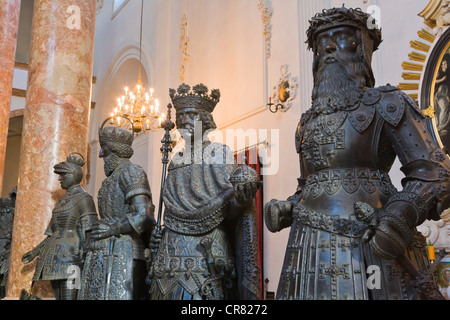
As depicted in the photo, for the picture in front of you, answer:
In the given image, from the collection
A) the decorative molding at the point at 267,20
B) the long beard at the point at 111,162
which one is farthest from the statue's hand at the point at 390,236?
the decorative molding at the point at 267,20

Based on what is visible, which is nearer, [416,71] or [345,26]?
→ [345,26]

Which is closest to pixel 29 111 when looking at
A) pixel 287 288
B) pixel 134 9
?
pixel 287 288

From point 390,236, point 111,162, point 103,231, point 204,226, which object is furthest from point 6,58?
point 390,236

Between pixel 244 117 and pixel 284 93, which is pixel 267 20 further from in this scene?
pixel 244 117

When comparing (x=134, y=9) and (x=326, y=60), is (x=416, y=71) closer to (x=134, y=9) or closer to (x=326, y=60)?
(x=326, y=60)

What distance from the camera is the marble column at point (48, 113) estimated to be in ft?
21.9

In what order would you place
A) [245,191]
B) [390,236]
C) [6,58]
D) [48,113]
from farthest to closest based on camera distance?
[6,58] < [48,113] < [245,191] < [390,236]

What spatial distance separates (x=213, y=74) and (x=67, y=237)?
7.79 metres

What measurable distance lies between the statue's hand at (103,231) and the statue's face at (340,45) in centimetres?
241

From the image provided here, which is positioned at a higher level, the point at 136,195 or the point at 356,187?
the point at 136,195

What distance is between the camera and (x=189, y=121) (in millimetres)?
4070

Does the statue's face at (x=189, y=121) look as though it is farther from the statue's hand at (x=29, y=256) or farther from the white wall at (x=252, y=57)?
the white wall at (x=252, y=57)
